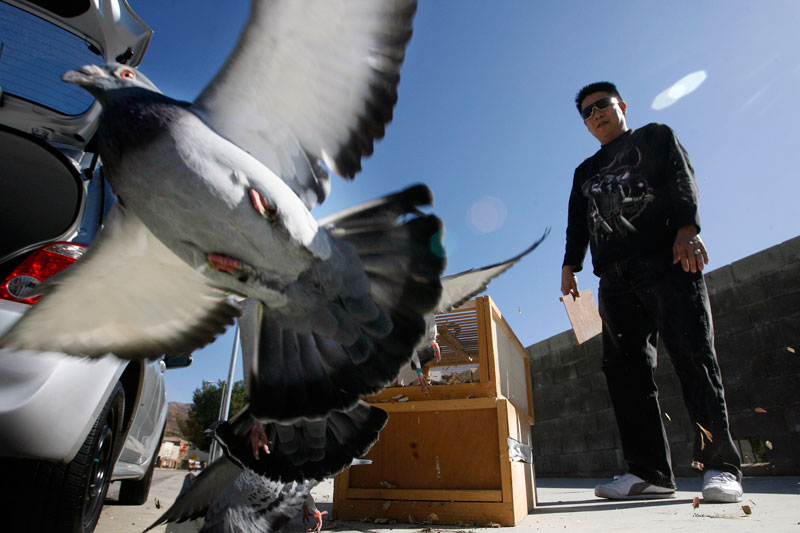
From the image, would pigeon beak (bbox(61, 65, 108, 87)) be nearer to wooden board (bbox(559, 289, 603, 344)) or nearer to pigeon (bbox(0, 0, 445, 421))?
pigeon (bbox(0, 0, 445, 421))

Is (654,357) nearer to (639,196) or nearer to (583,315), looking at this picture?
(583,315)

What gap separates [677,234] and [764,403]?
3.37m

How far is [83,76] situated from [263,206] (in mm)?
787

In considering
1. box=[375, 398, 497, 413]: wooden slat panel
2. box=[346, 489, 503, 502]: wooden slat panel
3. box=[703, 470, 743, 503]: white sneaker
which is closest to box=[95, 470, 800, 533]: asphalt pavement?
box=[703, 470, 743, 503]: white sneaker

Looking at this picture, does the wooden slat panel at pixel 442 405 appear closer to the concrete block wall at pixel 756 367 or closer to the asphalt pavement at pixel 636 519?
the asphalt pavement at pixel 636 519

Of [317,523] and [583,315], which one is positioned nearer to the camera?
[317,523]

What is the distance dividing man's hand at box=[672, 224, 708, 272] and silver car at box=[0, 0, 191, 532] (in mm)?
2910

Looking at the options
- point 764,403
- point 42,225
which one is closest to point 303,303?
point 42,225

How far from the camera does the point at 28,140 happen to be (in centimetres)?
228

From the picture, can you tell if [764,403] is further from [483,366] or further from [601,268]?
[483,366]

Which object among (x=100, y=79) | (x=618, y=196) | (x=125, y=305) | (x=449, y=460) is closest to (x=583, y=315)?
(x=618, y=196)

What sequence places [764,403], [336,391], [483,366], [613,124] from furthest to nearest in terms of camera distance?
[764,403] → [613,124] → [483,366] → [336,391]

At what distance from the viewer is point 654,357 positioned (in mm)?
3039

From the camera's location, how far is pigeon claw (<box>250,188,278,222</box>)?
143cm
